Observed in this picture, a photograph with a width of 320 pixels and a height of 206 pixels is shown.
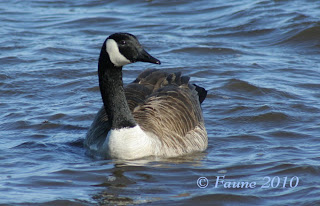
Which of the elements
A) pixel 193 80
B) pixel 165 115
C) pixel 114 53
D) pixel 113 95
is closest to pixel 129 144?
pixel 113 95

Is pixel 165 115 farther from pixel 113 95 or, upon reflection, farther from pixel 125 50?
pixel 125 50

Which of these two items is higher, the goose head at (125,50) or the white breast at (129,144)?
the goose head at (125,50)

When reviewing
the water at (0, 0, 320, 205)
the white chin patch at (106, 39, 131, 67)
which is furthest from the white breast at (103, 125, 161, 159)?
the white chin patch at (106, 39, 131, 67)

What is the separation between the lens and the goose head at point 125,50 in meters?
8.31

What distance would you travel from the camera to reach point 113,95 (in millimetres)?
8641

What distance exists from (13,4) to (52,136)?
11.0 metres

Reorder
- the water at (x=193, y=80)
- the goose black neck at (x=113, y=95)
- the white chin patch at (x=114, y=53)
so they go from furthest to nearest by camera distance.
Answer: the goose black neck at (x=113, y=95)
the white chin patch at (x=114, y=53)
the water at (x=193, y=80)

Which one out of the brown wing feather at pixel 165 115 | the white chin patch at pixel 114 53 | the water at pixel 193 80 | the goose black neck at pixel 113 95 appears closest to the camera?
the water at pixel 193 80

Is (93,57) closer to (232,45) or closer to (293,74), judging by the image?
(232,45)

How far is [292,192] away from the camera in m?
7.21

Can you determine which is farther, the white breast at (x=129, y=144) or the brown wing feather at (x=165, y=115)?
the brown wing feather at (x=165, y=115)

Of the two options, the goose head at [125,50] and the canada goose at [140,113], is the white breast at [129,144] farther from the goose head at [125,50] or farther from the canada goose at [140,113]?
the goose head at [125,50]

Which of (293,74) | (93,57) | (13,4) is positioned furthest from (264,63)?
(13,4)

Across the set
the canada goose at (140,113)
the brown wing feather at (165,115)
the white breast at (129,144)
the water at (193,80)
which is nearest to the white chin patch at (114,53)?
the canada goose at (140,113)
